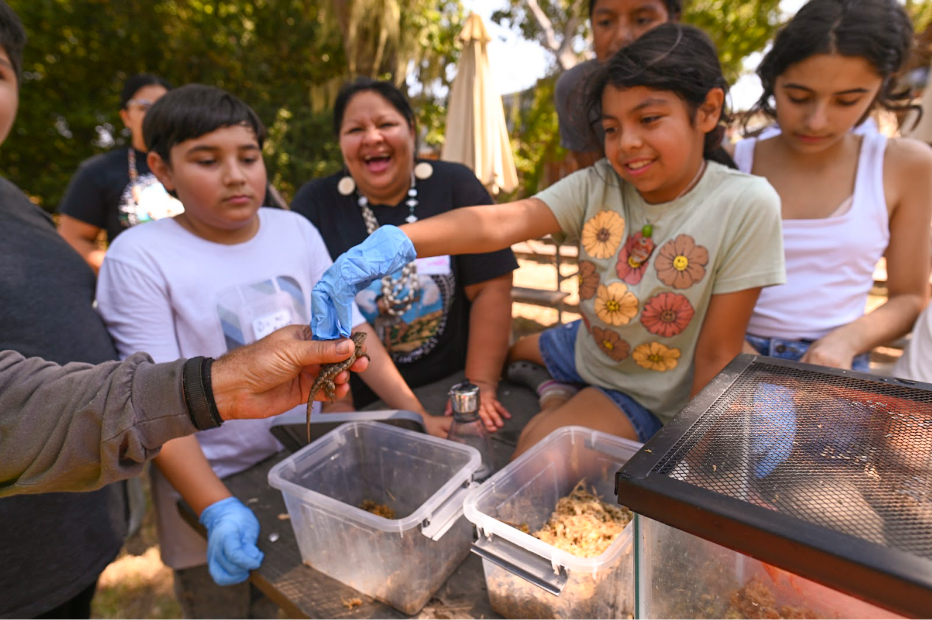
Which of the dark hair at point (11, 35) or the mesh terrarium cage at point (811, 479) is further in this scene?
the dark hair at point (11, 35)

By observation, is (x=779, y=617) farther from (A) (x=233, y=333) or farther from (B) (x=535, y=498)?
(A) (x=233, y=333)

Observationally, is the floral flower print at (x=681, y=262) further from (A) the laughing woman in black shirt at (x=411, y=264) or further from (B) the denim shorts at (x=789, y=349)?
(A) the laughing woman in black shirt at (x=411, y=264)

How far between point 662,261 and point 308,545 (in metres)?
1.29

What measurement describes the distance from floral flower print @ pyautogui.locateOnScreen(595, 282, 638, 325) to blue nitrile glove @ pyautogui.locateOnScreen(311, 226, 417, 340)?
74 cm

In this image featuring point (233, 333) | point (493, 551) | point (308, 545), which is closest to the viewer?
point (493, 551)

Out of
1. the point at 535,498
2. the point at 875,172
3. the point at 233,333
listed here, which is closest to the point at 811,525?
the point at 535,498

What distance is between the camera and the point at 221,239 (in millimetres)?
1804

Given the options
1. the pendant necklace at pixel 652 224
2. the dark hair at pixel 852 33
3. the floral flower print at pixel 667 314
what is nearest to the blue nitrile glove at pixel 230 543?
the floral flower print at pixel 667 314

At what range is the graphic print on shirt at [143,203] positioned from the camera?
3035mm

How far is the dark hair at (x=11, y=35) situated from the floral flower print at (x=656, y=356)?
1923 mm

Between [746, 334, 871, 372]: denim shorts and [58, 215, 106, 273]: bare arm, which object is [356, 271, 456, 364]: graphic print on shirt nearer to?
[746, 334, 871, 372]: denim shorts

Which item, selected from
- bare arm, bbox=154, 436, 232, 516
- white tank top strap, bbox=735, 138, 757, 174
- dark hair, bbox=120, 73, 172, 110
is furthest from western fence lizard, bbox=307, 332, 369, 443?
dark hair, bbox=120, 73, 172, 110

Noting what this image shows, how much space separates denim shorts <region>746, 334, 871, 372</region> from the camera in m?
1.78

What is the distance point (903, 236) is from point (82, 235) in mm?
4138
